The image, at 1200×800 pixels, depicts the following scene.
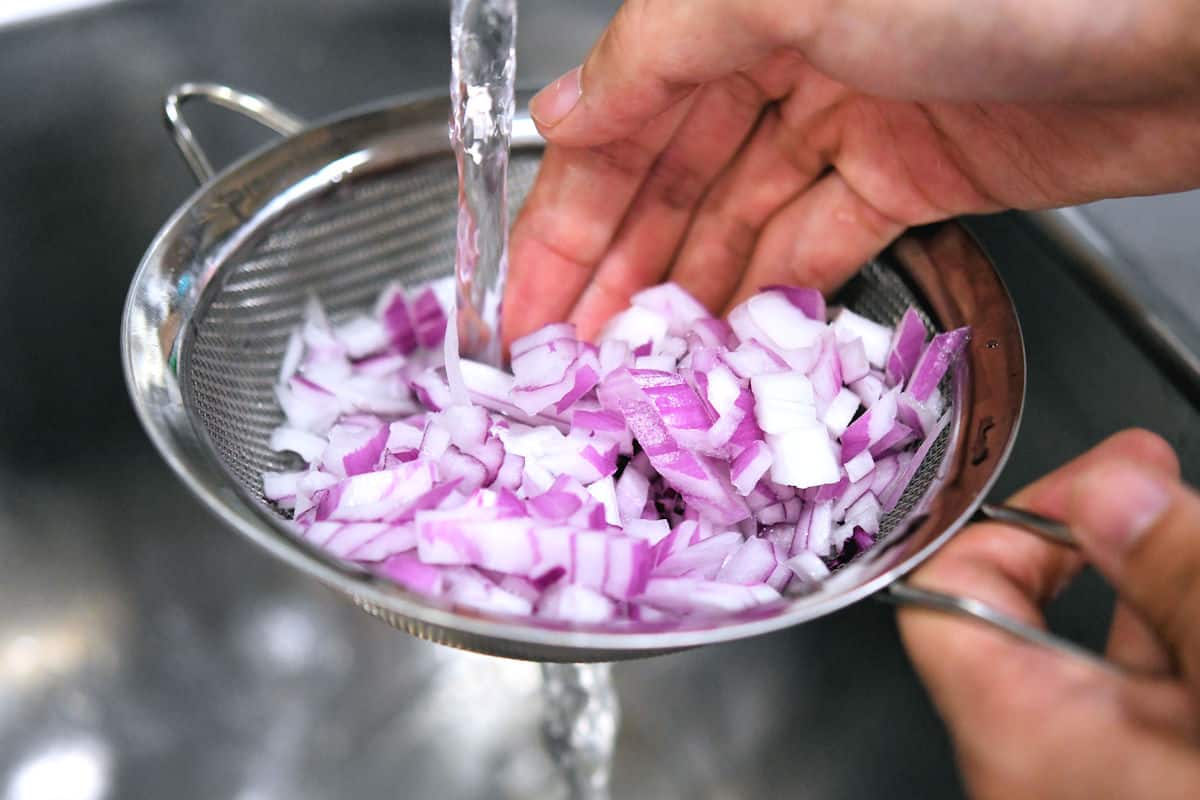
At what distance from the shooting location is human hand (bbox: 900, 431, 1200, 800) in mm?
457

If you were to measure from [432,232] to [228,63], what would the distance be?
0.39 meters

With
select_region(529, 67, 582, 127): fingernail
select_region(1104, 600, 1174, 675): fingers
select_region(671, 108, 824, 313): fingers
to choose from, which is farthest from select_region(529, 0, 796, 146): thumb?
select_region(1104, 600, 1174, 675): fingers

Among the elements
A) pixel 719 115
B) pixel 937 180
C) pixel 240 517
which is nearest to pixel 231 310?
pixel 240 517

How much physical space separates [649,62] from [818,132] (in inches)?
7.1

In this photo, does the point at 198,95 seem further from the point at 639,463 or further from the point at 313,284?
the point at 639,463

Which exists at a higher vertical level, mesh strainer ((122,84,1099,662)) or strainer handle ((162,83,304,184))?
strainer handle ((162,83,304,184))

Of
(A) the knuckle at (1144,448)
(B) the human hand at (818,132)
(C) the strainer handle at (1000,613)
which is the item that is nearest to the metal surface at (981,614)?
(C) the strainer handle at (1000,613)

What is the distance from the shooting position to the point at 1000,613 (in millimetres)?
500

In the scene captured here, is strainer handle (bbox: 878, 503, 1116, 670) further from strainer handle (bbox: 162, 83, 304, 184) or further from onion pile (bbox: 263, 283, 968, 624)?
strainer handle (bbox: 162, 83, 304, 184)

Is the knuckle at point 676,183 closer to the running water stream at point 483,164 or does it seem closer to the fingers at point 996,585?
the running water stream at point 483,164

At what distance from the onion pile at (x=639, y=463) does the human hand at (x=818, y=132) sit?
0.28 ft

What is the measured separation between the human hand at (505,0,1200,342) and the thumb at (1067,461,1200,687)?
24 centimetres

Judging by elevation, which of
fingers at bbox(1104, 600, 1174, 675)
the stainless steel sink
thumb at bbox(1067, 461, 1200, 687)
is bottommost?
the stainless steel sink

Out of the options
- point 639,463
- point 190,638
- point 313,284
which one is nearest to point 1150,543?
point 639,463
